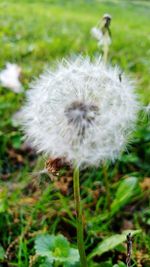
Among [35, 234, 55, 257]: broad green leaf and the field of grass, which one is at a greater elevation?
the field of grass

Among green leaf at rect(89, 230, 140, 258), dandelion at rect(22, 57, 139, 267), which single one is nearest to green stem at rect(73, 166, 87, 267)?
dandelion at rect(22, 57, 139, 267)

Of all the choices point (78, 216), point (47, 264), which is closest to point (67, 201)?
point (47, 264)

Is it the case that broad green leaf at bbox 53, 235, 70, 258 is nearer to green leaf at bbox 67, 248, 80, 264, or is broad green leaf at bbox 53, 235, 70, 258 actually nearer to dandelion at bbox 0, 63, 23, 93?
green leaf at bbox 67, 248, 80, 264

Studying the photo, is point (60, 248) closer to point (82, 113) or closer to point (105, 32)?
point (82, 113)

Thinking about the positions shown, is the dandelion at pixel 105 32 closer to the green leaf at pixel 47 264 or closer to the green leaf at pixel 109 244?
the green leaf at pixel 109 244

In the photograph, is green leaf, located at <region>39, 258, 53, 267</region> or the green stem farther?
green leaf, located at <region>39, 258, 53, 267</region>

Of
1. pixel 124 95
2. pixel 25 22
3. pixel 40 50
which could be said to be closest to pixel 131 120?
pixel 124 95

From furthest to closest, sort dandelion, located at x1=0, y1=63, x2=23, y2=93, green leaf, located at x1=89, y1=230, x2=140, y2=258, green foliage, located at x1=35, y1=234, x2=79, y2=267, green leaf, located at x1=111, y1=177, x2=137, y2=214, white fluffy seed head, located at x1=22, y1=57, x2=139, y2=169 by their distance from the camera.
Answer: dandelion, located at x1=0, y1=63, x2=23, y2=93 < green leaf, located at x1=111, y1=177, x2=137, y2=214 < green leaf, located at x1=89, y1=230, x2=140, y2=258 < green foliage, located at x1=35, y1=234, x2=79, y2=267 < white fluffy seed head, located at x1=22, y1=57, x2=139, y2=169

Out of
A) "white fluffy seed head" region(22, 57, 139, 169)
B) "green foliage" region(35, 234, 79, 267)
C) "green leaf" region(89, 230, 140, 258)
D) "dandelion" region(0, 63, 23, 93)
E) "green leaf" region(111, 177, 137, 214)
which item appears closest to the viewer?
"white fluffy seed head" region(22, 57, 139, 169)

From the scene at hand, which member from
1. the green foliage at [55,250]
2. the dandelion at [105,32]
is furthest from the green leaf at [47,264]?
the dandelion at [105,32]
